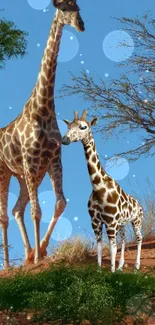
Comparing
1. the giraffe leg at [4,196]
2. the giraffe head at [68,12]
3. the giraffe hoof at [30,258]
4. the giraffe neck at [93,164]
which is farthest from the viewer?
the giraffe leg at [4,196]

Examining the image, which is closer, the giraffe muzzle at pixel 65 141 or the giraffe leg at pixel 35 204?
the giraffe muzzle at pixel 65 141

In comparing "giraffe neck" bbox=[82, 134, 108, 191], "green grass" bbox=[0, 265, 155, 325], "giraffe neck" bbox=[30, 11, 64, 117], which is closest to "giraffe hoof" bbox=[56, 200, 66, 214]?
"giraffe neck" bbox=[30, 11, 64, 117]

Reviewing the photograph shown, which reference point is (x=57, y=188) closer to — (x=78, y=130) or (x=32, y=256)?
(x=32, y=256)

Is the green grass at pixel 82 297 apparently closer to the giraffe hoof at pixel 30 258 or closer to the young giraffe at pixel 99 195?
the young giraffe at pixel 99 195

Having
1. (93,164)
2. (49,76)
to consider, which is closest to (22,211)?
(49,76)

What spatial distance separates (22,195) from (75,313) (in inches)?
326

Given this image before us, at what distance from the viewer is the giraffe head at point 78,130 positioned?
1134 cm

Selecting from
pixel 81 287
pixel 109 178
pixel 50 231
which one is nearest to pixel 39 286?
pixel 81 287

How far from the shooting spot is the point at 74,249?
607 inches

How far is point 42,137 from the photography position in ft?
47.5

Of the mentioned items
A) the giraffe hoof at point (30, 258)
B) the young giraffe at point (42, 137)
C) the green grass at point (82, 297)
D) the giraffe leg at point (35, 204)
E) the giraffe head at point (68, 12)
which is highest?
the giraffe head at point (68, 12)

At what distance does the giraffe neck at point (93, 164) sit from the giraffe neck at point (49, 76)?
120 inches

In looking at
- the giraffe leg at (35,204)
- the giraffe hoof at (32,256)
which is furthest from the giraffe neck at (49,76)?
the giraffe hoof at (32,256)

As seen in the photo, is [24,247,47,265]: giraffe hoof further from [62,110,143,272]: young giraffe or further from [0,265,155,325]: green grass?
[0,265,155,325]: green grass
